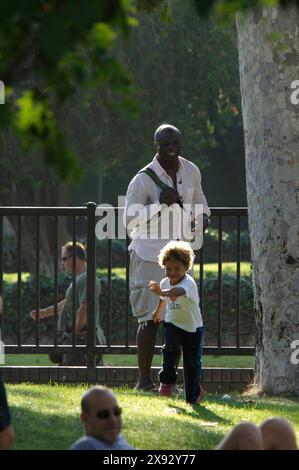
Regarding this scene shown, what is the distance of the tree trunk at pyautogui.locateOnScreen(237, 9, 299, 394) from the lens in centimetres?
1009

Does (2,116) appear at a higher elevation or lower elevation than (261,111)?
lower

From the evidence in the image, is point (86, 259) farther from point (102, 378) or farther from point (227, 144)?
point (227, 144)

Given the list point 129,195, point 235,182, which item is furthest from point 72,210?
point 235,182

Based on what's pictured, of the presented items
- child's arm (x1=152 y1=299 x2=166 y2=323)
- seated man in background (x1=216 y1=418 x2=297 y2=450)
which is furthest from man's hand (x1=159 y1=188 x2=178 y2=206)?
seated man in background (x1=216 y1=418 x2=297 y2=450)

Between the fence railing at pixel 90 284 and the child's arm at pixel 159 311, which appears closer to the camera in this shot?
the child's arm at pixel 159 311

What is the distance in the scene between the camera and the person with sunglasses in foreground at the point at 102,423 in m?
5.28

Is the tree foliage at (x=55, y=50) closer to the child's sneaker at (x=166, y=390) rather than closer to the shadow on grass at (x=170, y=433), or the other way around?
the shadow on grass at (x=170, y=433)

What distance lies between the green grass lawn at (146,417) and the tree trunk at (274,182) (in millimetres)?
646

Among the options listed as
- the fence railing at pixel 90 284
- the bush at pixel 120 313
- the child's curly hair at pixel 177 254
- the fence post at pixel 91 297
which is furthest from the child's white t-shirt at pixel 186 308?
the bush at pixel 120 313

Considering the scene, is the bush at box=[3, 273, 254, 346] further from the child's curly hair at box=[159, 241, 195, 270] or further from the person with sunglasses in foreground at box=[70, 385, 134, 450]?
the person with sunglasses in foreground at box=[70, 385, 134, 450]

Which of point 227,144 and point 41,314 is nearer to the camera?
point 41,314

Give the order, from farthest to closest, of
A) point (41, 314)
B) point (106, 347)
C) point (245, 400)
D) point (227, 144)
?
1. point (227, 144)
2. point (41, 314)
3. point (106, 347)
4. point (245, 400)

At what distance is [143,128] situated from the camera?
82.9 ft

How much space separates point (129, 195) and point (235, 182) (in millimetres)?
35939
